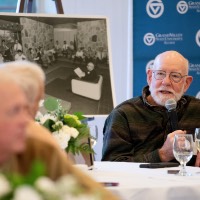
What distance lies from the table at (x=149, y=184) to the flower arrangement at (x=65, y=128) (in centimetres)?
15

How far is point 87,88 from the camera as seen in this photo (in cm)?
495

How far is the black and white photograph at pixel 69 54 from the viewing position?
16.1 feet

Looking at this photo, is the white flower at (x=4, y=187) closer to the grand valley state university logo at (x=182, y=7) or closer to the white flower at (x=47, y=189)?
the white flower at (x=47, y=189)

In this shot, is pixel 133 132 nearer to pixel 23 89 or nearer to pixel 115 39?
pixel 23 89

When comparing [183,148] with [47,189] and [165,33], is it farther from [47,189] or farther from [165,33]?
[165,33]

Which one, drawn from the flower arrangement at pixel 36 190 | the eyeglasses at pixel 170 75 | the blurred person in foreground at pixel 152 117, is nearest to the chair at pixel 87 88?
the blurred person in foreground at pixel 152 117

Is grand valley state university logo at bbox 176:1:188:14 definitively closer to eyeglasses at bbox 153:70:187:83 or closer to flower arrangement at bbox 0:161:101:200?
eyeglasses at bbox 153:70:187:83

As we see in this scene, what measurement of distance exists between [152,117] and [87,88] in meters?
1.18

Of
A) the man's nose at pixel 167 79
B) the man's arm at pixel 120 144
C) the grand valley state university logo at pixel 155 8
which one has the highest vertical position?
the grand valley state university logo at pixel 155 8

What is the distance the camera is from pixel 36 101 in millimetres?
1242

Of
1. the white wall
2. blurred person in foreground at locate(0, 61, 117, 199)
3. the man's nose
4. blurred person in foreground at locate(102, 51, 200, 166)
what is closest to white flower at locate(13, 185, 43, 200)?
blurred person in foreground at locate(0, 61, 117, 199)

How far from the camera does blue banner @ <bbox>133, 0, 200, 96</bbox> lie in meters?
6.37

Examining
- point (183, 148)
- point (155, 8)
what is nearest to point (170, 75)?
point (183, 148)

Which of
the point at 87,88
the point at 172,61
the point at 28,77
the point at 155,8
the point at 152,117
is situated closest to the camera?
the point at 28,77
